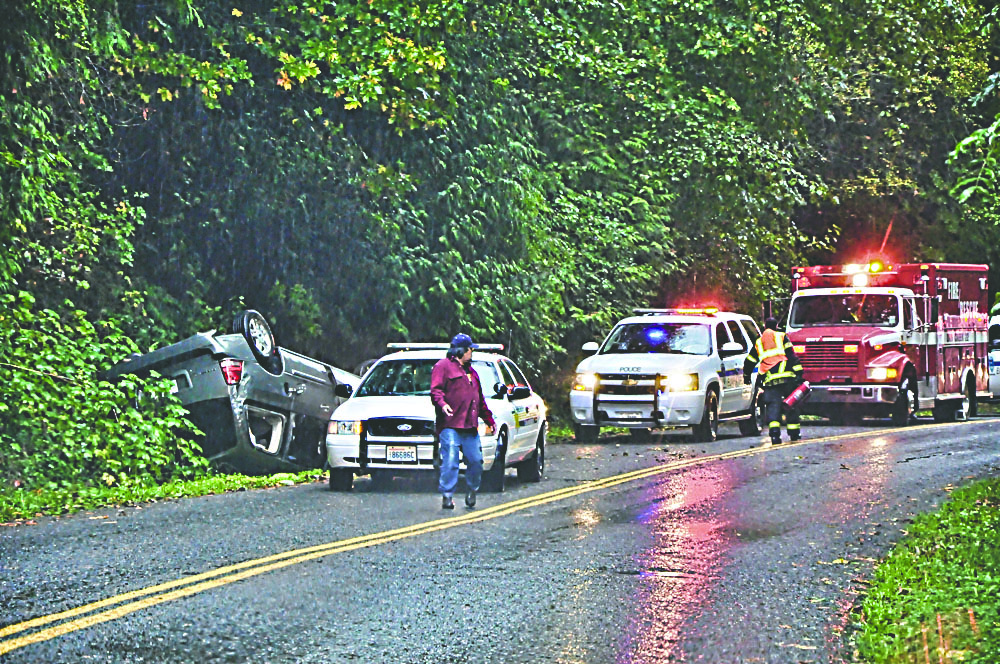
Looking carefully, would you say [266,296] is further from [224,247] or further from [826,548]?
[826,548]

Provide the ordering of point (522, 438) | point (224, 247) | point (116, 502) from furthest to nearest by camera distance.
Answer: point (224, 247) → point (522, 438) → point (116, 502)

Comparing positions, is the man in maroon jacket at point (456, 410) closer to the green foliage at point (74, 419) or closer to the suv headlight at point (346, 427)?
the suv headlight at point (346, 427)

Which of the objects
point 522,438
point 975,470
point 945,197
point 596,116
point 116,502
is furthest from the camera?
point 945,197

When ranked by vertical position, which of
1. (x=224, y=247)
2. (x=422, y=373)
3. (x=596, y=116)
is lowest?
(x=422, y=373)

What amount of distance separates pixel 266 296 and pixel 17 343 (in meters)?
5.38

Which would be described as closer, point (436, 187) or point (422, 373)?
point (422, 373)

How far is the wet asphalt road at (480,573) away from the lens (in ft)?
26.0

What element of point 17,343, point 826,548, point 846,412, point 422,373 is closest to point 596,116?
point 846,412

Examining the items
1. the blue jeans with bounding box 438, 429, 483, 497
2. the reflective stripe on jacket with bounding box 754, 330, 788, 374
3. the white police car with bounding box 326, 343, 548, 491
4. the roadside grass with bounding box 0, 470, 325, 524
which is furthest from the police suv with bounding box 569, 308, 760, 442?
the blue jeans with bounding box 438, 429, 483, 497

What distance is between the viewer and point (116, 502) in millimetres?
14750

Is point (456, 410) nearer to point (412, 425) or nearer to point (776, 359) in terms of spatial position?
point (412, 425)

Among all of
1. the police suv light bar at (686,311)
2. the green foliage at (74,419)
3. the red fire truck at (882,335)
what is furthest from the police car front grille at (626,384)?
the green foliage at (74,419)

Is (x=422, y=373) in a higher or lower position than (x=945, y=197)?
lower

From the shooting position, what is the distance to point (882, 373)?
87.5 ft
